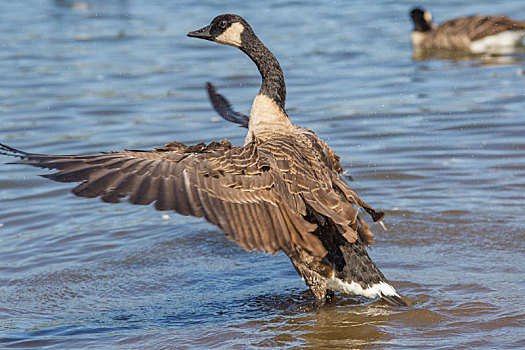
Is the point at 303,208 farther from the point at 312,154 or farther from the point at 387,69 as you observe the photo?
the point at 387,69

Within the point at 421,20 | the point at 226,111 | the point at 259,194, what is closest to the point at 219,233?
the point at 226,111

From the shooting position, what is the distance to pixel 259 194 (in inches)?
199

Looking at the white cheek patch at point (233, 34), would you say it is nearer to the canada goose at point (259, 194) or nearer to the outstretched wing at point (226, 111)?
the outstretched wing at point (226, 111)

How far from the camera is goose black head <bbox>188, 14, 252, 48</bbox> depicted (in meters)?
6.66

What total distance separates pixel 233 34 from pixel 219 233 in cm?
201

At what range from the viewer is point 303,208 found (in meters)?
5.11

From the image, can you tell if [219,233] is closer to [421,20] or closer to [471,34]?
[471,34]

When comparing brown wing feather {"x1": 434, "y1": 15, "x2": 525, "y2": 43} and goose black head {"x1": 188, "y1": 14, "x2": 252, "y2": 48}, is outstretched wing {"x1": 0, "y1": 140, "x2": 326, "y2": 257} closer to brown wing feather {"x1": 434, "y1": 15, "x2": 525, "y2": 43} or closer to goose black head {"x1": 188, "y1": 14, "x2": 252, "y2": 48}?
goose black head {"x1": 188, "y1": 14, "x2": 252, "y2": 48}

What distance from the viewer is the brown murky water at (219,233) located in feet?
17.7

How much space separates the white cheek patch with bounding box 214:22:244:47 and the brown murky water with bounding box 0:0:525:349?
6.36ft

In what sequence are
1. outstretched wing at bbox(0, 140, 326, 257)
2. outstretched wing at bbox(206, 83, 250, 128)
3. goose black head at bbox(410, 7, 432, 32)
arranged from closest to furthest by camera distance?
outstretched wing at bbox(0, 140, 326, 257) < outstretched wing at bbox(206, 83, 250, 128) < goose black head at bbox(410, 7, 432, 32)

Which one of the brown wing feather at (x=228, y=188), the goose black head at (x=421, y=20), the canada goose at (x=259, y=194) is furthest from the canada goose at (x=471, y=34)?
the brown wing feather at (x=228, y=188)

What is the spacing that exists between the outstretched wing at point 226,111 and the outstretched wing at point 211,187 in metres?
2.14

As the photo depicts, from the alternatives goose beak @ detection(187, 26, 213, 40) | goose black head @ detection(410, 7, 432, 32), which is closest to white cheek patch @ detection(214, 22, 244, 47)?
goose beak @ detection(187, 26, 213, 40)
